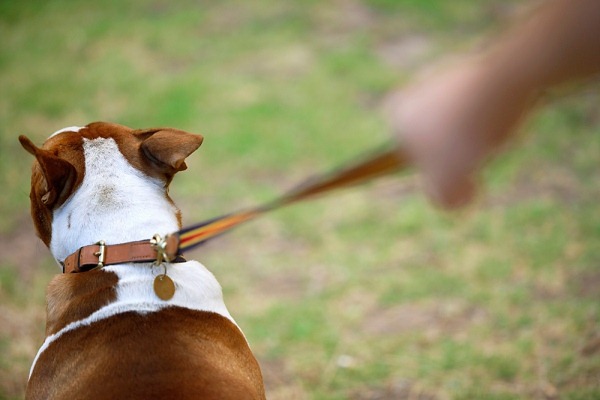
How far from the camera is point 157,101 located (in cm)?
683

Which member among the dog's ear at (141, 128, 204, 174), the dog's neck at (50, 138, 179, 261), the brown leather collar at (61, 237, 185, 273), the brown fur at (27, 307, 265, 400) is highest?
the dog's ear at (141, 128, 204, 174)

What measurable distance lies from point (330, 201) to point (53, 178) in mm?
3496

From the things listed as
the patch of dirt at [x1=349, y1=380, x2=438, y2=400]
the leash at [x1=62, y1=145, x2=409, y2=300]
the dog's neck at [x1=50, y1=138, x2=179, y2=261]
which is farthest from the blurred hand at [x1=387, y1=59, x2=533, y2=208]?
the patch of dirt at [x1=349, y1=380, x2=438, y2=400]

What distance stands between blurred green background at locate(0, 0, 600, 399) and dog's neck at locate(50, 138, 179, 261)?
4.30 feet

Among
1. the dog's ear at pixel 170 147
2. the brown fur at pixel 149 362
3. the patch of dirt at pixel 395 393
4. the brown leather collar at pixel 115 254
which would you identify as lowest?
the patch of dirt at pixel 395 393

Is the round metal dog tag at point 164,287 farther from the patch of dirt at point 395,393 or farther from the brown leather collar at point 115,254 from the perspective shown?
the patch of dirt at point 395,393

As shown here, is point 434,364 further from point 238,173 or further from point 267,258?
point 238,173

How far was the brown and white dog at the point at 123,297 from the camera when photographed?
2055 mm

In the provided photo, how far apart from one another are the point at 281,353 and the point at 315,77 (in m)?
4.07

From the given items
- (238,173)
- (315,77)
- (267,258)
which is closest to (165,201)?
(267,258)

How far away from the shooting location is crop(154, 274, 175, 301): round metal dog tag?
2225 mm

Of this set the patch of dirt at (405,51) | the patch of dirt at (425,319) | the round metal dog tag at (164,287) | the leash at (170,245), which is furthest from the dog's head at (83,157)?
the patch of dirt at (405,51)

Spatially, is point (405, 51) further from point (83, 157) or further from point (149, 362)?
point (149, 362)

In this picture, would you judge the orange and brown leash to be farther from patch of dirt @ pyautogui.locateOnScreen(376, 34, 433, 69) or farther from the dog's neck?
patch of dirt @ pyautogui.locateOnScreen(376, 34, 433, 69)
